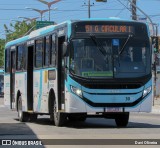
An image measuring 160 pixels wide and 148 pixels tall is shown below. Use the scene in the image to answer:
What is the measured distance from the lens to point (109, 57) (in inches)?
716

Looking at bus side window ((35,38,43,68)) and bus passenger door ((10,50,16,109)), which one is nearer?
bus side window ((35,38,43,68))

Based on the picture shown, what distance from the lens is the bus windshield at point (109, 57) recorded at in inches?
710

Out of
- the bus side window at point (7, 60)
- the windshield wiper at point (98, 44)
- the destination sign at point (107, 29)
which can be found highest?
the destination sign at point (107, 29)

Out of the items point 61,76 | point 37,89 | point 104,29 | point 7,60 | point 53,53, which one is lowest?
point 37,89

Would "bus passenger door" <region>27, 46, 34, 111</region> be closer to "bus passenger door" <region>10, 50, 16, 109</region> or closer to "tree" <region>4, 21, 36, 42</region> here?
"bus passenger door" <region>10, 50, 16, 109</region>

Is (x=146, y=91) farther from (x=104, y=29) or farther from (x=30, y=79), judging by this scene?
(x=30, y=79)

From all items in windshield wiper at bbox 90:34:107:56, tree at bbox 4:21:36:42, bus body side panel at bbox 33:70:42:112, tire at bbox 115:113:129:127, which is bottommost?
tire at bbox 115:113:129:127

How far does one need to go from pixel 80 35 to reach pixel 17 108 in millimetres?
7435

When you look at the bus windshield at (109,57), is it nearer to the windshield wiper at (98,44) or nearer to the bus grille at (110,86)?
the windshield wiper at (98,44)

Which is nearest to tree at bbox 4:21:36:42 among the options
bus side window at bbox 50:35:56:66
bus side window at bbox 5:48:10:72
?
bus side window at bbox 5:48:10:72

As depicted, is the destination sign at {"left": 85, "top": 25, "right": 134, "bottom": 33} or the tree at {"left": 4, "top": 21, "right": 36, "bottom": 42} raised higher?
the tree at {"left": 4, "top": 21, "right": 36, "bottom": 42}

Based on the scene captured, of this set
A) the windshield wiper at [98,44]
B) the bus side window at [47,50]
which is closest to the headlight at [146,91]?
the windshield wiper at [98,44]

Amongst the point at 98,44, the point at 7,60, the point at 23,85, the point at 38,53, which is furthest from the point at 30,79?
the point at 98,44

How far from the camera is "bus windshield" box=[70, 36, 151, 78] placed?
1803 centimetres
